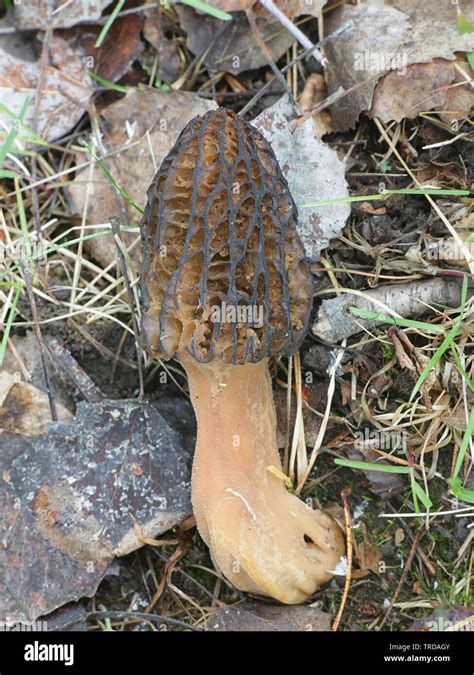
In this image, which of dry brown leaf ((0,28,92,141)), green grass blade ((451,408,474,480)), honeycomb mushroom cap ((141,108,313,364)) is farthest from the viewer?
dry brown leaf ((0,28,92,141))

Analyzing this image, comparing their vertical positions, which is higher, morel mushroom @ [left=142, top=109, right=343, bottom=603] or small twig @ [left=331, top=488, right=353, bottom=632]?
morel mushroom @ [left=142, top=109, right=343, bottom=603]

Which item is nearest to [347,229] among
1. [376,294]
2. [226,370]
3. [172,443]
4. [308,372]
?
[376,294]

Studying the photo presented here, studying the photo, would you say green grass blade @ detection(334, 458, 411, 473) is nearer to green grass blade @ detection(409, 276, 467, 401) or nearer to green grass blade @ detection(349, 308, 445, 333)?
green grass blade @ detection(409, 276, 467, 401)

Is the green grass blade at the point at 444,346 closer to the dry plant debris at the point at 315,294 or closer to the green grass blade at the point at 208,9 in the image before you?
the dry plant debris at the point at 315,294

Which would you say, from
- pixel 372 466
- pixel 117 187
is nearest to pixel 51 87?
pixel 117 187

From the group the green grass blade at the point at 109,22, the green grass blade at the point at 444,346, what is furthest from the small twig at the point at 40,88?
the green grass blade at the point at 444,346

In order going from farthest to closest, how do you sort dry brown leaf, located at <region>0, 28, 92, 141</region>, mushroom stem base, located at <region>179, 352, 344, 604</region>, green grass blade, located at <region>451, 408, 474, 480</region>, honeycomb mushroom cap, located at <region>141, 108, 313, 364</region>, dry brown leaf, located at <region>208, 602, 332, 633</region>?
dry brown leaf, located at <region>0, 28, 92, 141</region> < dry brown leaf, located at <region>208, 602, 332, 633</region> < mushroom stem base, located at <region>179, 352, 344, 604</region> < green grass blade, located at <region>451, 408, 474, 480</region> < honeycomb mushroom cap, located at <region>141, 108, 313, 364</region>

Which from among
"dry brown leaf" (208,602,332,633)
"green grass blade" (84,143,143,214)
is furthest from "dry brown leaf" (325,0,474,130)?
"dry brown leaf" (208,602,332,633)

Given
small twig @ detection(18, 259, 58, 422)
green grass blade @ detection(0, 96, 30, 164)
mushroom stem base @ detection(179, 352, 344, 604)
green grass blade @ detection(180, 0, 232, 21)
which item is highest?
green grass blade @ detection(180, 0, 232, 21)
